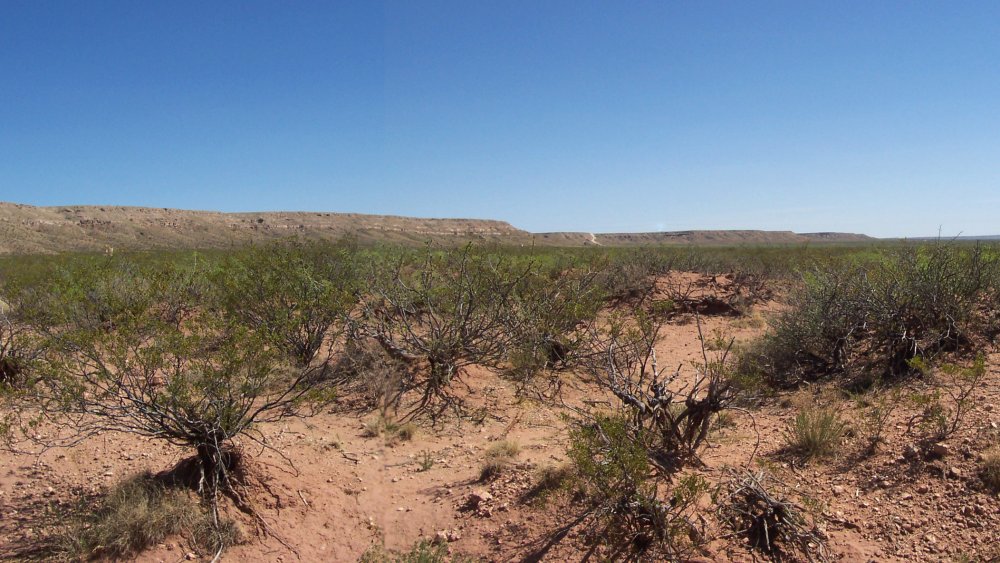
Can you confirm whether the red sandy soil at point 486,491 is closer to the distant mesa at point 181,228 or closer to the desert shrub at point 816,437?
the desert shrub at point 816,437

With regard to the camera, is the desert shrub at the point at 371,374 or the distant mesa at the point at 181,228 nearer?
the desert shrub at the point at 371,374

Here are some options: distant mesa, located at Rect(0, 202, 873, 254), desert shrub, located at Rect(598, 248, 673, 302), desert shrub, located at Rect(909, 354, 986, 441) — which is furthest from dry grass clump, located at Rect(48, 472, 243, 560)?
distant mesa, located at Rect(0, 202, 873, 254)

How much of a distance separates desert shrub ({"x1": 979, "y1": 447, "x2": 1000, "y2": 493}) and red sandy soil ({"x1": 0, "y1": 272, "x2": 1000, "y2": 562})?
7cm

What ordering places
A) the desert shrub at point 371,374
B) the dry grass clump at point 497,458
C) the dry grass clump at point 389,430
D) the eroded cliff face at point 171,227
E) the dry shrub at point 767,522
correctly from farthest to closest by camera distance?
1. the eroded cliff face at point 171,227
2. the desert shrub at point 371,374
3. the dry grass clump at point 389,430
4. the dry grass clump at point 497,458
5. the dry shrub at point 767,522

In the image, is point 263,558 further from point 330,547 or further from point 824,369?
point 824,369

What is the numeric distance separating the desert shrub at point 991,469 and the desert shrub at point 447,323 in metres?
4.97

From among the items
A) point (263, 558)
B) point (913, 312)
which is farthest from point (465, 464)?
point (913, 312)

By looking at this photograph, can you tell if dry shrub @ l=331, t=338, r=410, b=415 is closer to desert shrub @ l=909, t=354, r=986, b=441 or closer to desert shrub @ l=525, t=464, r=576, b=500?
desert shrub @ l=525, t=464, r=576, b=500

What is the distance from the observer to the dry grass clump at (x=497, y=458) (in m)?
4.95

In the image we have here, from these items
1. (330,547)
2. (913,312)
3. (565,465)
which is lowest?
(330,547)

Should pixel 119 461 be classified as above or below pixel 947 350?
below

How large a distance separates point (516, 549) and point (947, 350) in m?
6.15

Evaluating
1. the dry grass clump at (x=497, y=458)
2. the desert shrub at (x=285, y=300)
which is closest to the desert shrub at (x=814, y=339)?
the dry grass clump at (x=497, y=458)

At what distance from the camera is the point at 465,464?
546 cm
